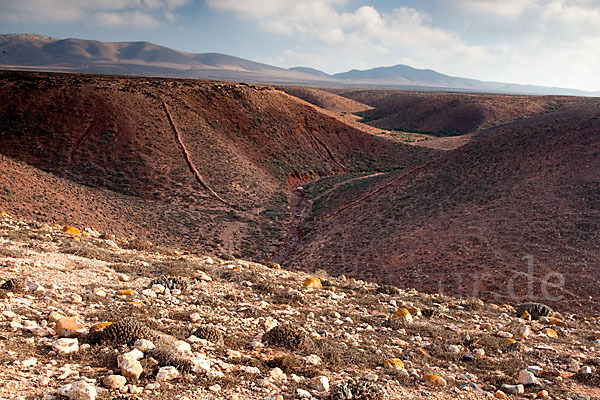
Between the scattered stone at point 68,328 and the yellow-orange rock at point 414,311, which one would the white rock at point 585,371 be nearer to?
the yellow-orange rock at point 414,311

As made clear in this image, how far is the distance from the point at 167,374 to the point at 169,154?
84.1ft

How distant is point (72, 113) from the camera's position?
1142 inches

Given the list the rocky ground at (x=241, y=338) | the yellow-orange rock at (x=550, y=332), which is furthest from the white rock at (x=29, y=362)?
the yellow-orange rock at (x=550, y=332)

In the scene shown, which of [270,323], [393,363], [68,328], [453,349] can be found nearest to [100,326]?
[68,328]

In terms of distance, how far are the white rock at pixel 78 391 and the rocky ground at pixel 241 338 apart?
0.02 metres

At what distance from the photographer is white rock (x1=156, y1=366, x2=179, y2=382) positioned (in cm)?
413

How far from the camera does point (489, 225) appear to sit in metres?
16.3

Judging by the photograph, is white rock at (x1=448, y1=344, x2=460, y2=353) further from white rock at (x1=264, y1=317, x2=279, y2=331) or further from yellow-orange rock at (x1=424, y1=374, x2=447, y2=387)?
white rock at (x1=264, y1=317, x2=279, y2=331)

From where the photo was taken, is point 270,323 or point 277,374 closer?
point 277,374

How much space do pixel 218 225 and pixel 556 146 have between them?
17631mm

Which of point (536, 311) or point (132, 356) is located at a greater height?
point (132, 356)

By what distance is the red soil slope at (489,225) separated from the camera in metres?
12.8

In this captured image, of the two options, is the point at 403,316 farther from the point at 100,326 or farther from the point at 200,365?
the point at 100,326

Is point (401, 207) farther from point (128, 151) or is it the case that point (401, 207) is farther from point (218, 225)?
point (128, 151)
